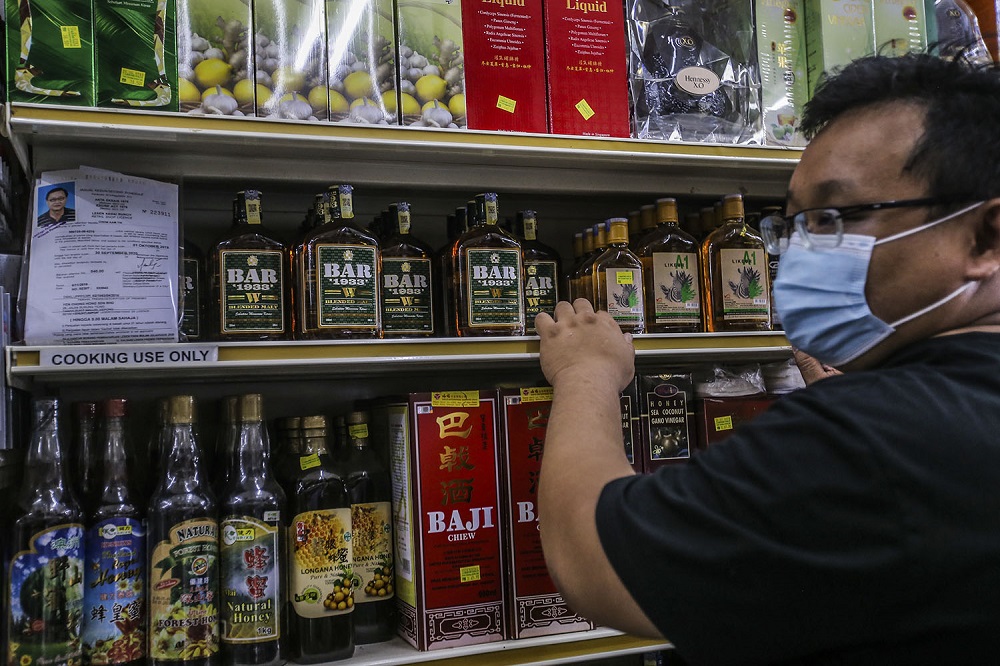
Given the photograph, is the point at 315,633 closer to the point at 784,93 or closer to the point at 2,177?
the point at 2,177

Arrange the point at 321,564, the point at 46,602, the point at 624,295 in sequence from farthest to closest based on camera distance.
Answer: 1. the point at 624,295
2. the point at 321,564
3. the point at 46,602

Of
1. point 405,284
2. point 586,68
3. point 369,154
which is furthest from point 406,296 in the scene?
point 586,68

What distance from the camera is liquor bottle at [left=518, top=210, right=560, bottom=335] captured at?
1.88 m

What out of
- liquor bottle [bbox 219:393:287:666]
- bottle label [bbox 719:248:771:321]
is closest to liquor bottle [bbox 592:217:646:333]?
bottle label [bbox 719:248:771:321]

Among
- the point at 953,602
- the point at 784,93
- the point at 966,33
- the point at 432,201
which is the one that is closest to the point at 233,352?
the point at 432,201

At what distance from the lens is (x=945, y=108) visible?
1.09 metres

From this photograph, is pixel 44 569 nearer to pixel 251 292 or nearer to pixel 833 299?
pixel 251 292

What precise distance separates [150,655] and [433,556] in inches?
21.4

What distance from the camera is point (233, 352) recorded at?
149 cm

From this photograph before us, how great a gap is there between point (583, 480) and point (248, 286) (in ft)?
2.79

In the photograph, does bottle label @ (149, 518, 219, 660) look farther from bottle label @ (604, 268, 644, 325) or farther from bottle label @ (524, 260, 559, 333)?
bottle label @ (604, 268, 644, 325)

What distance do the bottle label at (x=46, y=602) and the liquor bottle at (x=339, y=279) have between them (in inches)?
22.6

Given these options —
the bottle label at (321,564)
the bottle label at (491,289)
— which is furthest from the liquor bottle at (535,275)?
the bottle label at (321,564)

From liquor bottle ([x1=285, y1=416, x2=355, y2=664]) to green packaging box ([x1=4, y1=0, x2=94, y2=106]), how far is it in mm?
753
